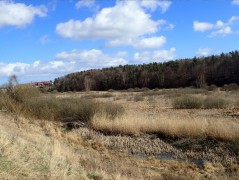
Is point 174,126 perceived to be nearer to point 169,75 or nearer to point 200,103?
point 200,103

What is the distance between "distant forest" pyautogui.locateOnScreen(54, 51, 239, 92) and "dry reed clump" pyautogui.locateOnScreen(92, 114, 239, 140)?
58.0 m

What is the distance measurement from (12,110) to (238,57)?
68.3 m

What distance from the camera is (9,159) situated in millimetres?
9000

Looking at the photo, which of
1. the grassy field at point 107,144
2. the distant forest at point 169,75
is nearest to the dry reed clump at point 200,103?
the grassy field at point 107,144

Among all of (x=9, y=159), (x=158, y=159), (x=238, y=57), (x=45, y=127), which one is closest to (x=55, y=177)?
(x=9, y=159)

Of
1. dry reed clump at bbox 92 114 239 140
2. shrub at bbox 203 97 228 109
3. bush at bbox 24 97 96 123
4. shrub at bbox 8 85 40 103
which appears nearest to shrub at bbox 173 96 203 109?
shrub at bbox 203 97 228 109

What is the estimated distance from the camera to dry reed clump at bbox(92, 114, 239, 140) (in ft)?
64.3

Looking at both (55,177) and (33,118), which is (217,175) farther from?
(33,118)

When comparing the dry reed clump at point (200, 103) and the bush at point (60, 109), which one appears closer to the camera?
the bush at point (60, 109)

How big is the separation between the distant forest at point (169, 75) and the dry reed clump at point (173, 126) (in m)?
58.0

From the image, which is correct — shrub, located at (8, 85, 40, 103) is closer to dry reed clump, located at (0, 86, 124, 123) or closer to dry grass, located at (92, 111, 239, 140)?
dry reed clump, located at (0, 86, 124, 123)

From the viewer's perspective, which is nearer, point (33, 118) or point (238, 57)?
point (33, 118)

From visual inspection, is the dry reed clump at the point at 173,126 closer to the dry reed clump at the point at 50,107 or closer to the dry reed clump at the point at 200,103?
the dry reed clump at the point at 50,107

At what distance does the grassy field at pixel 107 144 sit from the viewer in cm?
1020
